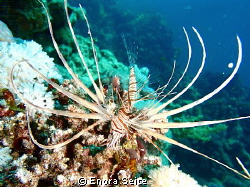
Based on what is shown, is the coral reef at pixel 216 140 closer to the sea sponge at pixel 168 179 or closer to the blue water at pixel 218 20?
the sea sponge at pixel 168 179

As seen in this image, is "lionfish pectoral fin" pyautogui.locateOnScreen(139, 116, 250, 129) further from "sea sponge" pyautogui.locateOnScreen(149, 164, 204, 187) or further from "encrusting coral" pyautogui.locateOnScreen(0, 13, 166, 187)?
"sea sponge" pyautogui.locateOnScreen(149, 164, 204, 187)

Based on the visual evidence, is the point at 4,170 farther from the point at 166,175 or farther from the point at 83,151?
the point at 166,175

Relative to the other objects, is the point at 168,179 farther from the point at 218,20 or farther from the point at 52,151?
the point at 218,20

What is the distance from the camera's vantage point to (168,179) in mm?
2393

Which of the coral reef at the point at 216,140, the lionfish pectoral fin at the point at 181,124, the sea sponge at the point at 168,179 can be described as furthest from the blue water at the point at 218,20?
the lionfish pectoral fin at the point at 181,124

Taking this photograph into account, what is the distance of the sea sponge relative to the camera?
2336mm

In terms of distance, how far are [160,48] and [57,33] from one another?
12.8 metres

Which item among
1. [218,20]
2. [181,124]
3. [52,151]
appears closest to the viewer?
[181,124]

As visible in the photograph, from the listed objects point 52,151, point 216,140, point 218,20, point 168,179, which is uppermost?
point 218,20

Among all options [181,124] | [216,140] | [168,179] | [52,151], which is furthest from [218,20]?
[52,151]

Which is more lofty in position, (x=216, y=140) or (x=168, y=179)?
(x=216, y=140)

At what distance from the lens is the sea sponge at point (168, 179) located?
2336 millimetres

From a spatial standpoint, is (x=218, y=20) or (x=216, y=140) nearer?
(x=216, y=140)

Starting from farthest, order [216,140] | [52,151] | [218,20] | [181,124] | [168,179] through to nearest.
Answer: [218,20] → [216,140] → [168,179] → [52,151] → [181,124]
